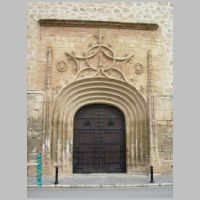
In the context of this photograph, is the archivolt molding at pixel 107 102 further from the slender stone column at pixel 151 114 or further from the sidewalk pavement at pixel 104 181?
the sidewalk pavement at pixel 104 181

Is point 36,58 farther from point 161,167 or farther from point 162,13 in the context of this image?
point 161,167

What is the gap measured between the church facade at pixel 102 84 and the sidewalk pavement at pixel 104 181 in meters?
0.45

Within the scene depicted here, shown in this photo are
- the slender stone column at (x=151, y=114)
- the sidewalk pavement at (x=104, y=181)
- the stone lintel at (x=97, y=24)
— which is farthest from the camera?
the stone lintel at (x=97, y=24)

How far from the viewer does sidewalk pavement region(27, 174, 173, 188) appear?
8289mm

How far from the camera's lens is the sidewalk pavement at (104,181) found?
326 inches

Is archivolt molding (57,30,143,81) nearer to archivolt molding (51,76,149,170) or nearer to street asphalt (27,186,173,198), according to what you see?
archivolt molding (51,76,149,170)

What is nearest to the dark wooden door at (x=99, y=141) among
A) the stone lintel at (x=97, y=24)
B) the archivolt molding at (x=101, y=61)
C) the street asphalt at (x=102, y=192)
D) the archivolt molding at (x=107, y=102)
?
the archivolt molding at (x=107, y=102)

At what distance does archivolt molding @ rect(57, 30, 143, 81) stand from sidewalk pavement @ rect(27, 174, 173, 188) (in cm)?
275

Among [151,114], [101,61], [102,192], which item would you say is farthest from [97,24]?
[102,192]

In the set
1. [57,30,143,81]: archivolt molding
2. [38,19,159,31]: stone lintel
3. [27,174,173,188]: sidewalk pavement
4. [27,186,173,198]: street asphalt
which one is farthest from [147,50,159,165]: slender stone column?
[27,186,173,198]: street asphalt

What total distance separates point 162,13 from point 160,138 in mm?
3691

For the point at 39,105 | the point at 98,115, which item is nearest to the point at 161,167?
the point at 98,115

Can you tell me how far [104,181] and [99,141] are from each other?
1.54m

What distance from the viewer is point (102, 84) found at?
10227 mm
